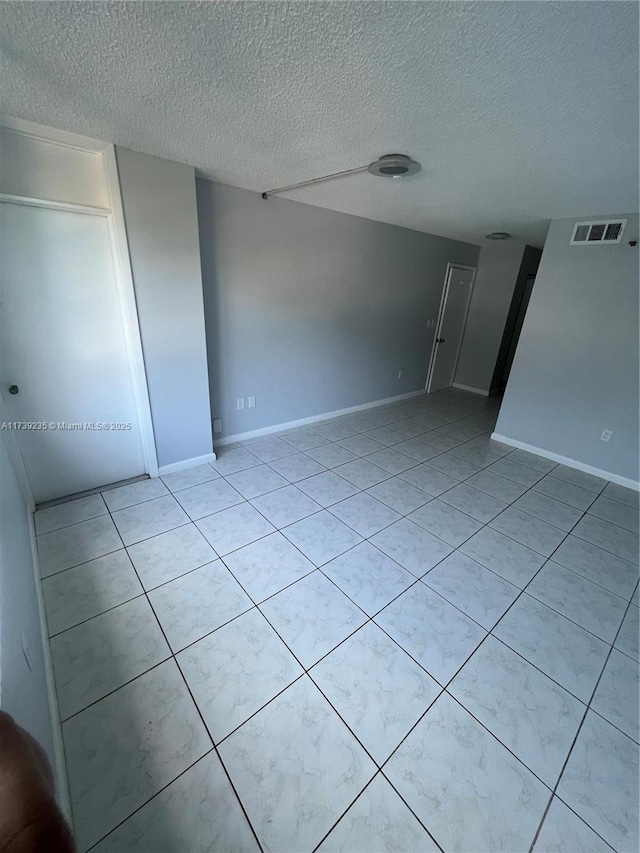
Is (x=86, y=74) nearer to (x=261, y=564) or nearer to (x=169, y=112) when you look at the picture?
(x=169, y=112)

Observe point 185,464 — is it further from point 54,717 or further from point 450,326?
point 450,326

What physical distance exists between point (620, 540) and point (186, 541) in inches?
119

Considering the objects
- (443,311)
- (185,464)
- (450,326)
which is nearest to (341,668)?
(185,464)

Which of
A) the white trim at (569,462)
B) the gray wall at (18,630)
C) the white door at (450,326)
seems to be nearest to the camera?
the gray wall at (18,630)

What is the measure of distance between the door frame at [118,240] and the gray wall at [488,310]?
15.2 feet

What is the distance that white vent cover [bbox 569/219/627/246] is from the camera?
9.23ft

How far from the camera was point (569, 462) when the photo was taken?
11.2ft

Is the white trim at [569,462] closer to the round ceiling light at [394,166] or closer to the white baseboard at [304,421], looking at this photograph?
the white baseboard at [304,421]

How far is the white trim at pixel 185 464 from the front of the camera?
2.80 meters

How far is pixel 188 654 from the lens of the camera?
1.50m

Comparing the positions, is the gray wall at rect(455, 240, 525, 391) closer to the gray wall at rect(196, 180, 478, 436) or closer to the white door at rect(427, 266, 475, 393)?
the white door at rect(427, 266, 475, 393)

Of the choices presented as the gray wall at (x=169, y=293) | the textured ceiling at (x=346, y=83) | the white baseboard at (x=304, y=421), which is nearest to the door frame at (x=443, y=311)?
the white baseboard at (x=304, y=421)

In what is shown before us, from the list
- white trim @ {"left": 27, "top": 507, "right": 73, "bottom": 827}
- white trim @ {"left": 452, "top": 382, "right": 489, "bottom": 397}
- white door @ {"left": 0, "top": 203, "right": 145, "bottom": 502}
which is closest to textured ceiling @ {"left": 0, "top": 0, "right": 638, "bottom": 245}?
white door @ {"left": 0, "top": 203, "right": 145, "bottom": 502}

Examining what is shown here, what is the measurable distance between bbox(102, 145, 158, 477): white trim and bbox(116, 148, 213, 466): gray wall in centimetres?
4
